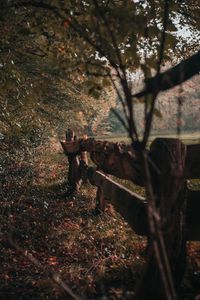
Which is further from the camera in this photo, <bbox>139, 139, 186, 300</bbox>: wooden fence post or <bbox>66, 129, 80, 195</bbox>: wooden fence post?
<bbox>66, 129, 80, 195</bbox>: wooden fence post

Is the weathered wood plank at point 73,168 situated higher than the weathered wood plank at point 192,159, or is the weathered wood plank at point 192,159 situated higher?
the weathered wood plank at point 192,159

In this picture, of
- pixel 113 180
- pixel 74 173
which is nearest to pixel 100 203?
pixel 113 180

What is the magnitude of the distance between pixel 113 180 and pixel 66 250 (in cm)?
194

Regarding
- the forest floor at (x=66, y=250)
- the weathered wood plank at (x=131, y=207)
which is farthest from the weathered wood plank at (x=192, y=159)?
the forest floor at (x=66, y=250)

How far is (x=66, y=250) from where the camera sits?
22.7 ft

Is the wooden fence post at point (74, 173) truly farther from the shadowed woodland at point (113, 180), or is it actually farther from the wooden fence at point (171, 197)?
the wooden fence at point (171, 197)

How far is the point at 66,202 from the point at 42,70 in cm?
596

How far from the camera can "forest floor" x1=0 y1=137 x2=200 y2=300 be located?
4559 mm

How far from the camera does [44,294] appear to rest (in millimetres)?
4617

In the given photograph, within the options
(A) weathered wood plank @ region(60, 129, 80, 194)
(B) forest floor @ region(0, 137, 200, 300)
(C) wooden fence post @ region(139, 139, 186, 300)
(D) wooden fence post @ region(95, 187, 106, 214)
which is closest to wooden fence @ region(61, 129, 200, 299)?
(C) wooden fence post @ region(139, 139, 186, 300)

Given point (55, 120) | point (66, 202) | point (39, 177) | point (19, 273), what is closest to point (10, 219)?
point (66, 202)

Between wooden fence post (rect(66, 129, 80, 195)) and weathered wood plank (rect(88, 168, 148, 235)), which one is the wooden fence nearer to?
weathered wood plank (rect(88, 168, 148, 235))

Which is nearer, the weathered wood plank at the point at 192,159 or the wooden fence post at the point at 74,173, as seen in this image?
the weathered wood plank at the point at 192,159

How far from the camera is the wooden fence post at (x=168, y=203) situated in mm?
3639
